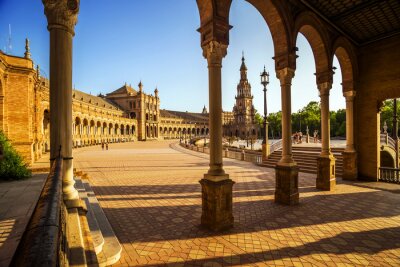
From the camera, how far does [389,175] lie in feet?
38.7

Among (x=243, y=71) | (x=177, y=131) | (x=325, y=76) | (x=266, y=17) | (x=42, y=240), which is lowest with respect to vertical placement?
(x=42, y=240)

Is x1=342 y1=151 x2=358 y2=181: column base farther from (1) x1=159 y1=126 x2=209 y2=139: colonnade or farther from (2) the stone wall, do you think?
(1) x1=159 y1=126 x2=209 y2=139: colonnade

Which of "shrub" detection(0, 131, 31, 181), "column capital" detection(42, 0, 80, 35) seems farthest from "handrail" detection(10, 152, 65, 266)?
"shrub" detection(0, 131, 31, 181)

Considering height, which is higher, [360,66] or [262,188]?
[360,66]

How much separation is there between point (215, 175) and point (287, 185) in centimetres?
335

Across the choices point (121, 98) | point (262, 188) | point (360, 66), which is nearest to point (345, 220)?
point (262, 188)

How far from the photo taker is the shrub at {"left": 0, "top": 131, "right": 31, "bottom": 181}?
963 centimetres

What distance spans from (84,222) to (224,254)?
2.86 meters

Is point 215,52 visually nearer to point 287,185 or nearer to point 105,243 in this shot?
point 287,185

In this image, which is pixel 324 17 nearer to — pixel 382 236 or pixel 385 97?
pixel 385 97

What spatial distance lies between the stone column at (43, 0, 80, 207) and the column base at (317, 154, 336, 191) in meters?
9.69

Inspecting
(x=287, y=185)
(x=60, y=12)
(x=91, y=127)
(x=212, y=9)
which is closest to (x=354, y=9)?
(x=212, y=9)

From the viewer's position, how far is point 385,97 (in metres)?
11.5

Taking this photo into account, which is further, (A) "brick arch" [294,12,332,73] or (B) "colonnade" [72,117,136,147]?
(B) "colonnade" [72,117,136,147]
